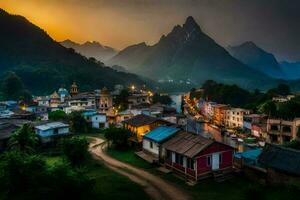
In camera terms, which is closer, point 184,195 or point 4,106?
point 184,195

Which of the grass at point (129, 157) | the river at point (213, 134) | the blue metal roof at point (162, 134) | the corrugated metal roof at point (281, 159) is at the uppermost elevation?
the blue metal roof at point (162, 134)

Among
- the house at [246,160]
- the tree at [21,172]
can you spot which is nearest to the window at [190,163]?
the house at [246,160]

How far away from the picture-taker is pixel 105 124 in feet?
203

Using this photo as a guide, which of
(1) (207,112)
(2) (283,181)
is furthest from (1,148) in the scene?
(1) (207,112)

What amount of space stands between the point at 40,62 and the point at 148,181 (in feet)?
451

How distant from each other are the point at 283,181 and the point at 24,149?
25370 millimetres

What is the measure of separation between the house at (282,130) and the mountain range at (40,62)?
8710 cm

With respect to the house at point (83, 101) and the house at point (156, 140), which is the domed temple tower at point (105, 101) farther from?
the house at point (156, 140)

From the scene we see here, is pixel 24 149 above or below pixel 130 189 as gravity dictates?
above

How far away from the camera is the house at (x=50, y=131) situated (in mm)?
42188

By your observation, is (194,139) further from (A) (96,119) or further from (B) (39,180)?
(A) (96,119)

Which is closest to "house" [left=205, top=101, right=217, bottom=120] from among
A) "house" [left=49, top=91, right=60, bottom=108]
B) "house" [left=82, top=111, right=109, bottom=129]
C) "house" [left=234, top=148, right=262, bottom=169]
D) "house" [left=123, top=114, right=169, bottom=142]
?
"house" [left=82, top=111, right=109, bottom=129]

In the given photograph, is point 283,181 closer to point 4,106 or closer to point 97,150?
point 97,150

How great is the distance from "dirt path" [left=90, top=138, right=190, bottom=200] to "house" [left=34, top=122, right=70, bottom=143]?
800cm
